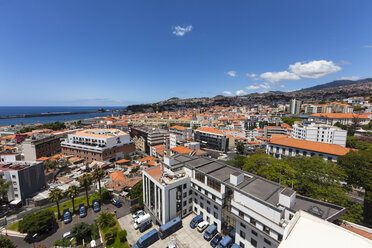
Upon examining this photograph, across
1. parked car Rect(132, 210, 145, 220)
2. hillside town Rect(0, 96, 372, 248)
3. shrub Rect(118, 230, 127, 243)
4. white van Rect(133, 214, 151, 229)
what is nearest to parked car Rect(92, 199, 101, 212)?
hillside town Rect(0, 96, 372, 248)

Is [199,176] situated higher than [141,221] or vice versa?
[199,176]

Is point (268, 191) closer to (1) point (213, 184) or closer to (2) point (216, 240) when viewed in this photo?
(1) point (213, 184)

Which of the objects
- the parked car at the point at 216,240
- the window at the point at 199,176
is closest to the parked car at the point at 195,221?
the parked car at the point at 216,240

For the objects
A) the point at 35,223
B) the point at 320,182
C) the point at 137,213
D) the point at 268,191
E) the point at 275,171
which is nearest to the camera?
the point at 268,191

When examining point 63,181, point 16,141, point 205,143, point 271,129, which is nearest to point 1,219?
point 63,181

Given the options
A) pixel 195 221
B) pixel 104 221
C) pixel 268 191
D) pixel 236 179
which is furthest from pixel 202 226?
pixel 104 221

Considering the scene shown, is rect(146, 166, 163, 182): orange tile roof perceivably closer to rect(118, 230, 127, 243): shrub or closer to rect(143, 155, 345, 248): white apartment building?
rect(143, 155, 345, 248): white apartment building

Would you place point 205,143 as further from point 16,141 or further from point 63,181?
point 16,141

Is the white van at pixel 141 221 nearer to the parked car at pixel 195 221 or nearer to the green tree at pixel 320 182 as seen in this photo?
the parked car at pixel 195 221
